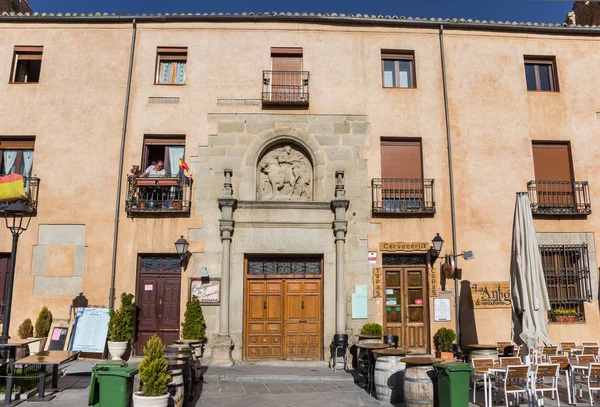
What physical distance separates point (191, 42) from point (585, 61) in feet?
37.7

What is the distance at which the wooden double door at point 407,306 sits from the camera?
41.1 ft

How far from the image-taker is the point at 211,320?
1223 cm

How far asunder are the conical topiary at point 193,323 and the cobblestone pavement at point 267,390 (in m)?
0.97

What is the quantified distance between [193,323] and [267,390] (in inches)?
119

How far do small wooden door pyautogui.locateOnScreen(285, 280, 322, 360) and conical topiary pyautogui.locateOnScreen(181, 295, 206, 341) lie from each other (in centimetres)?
217

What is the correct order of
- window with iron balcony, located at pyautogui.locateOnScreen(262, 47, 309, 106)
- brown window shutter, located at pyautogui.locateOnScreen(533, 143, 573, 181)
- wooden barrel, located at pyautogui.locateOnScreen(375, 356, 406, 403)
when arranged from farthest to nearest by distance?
1. brown window shutter, located at pyautogui.locateOnScreen(533, 143, 573, 181)
2. window with iron balcony, located at pyautogui.locateOnScreen(262, 47, 309, 106)
3. wooden barrel, located at pyautogui.locateOnScreen(375, 356, 406, 403)

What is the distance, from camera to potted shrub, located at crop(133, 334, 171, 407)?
658 centimetres

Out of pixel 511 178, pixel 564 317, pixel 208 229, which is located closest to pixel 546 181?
pixel 511 178

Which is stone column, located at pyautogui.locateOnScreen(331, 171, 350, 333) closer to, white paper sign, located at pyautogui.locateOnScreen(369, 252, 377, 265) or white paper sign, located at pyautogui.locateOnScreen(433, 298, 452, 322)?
white paper sign, located at pyautogui.locateOnScreen(369, 252, 377, 265)

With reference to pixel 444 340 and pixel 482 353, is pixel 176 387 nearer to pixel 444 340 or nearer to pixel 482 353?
pixel 482 353

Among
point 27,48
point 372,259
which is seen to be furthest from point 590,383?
point 27,48

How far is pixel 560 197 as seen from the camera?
43.9 feet

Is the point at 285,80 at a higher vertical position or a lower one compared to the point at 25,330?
higher

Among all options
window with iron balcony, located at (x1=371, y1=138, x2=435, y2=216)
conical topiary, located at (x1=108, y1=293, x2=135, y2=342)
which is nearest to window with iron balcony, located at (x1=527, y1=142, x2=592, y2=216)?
window with iron balcony, located at (x1=371, y1=138, x2=435, y2=216)
